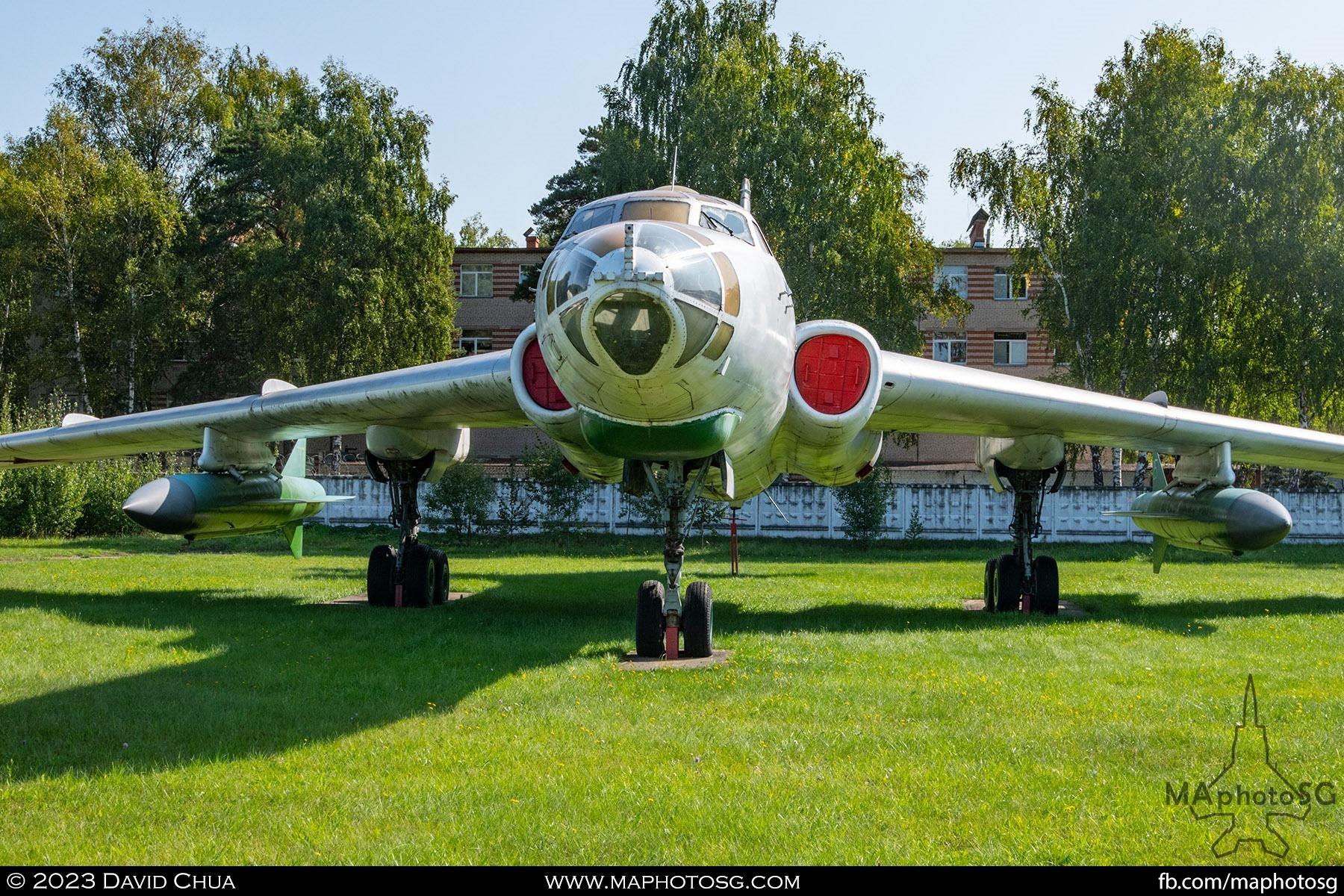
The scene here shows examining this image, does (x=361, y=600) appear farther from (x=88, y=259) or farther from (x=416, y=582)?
(x=88, y=259)

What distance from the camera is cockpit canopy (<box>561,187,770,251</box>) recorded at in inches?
289

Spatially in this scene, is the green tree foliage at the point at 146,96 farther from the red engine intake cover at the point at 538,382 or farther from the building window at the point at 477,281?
the red engine intake cover at the point at 538,382

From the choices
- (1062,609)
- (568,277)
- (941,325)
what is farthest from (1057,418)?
(941,325)

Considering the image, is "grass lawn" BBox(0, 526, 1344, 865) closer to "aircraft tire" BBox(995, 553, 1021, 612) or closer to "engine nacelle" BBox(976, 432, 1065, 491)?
"aircraft tire" BBox(995, 553, 1021, 612)

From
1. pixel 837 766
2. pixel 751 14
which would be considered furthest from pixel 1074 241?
pixel 837 766

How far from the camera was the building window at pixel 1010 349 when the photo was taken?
38.5 m

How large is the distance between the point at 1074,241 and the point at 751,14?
1049 cm

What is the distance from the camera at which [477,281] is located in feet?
128

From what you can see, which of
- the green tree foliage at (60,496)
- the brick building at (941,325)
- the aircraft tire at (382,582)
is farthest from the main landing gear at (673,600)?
the brick building at (941,325)

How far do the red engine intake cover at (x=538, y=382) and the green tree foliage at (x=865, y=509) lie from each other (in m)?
14.4

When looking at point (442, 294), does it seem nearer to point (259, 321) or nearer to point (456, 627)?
point (259, 321)

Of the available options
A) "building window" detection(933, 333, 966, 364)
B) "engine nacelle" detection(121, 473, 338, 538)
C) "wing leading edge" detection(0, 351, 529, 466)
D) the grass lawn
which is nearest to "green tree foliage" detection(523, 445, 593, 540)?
"engine nacelle" detection(121, 473, 338, 538)

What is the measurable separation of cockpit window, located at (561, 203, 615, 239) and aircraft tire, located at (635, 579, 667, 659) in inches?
106
